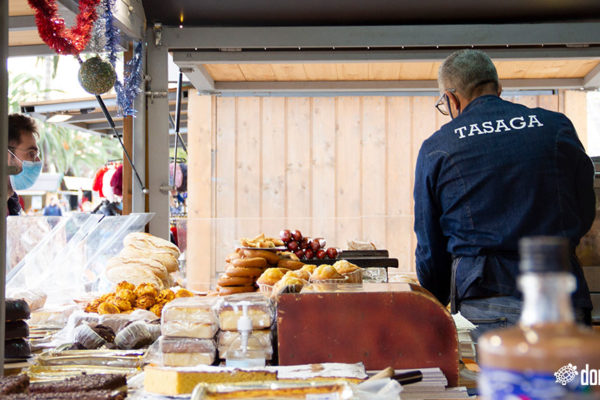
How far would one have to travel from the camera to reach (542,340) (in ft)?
1.86

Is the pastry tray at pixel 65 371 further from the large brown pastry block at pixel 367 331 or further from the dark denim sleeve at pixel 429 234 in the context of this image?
the dark denim sleeve at pixel 429 234

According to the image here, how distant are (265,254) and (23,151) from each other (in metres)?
2.18

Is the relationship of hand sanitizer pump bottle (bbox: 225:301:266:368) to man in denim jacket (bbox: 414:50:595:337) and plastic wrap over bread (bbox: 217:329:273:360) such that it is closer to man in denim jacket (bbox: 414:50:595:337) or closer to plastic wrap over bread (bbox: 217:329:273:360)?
plastic wrap over bread (bbox: 217:329:273:360)

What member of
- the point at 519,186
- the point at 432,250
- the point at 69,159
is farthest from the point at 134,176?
the point at 69,159

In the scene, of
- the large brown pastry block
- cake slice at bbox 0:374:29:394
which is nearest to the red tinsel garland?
cake slice at bbox 0:374:29:394

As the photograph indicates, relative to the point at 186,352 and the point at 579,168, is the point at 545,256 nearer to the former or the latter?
the point at 186,352

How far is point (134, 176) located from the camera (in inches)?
162

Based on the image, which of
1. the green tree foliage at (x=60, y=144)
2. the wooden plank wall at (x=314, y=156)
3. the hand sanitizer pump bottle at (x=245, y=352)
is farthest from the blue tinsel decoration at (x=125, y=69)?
the green tree foliage at (x=60, y=144)

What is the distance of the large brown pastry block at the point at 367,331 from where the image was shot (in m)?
1.68

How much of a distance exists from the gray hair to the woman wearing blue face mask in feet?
9.80

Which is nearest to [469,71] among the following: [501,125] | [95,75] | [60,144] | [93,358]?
[501,125]

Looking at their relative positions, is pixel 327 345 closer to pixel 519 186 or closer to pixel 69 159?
pixel 519 186

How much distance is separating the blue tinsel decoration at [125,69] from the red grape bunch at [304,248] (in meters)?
1.24

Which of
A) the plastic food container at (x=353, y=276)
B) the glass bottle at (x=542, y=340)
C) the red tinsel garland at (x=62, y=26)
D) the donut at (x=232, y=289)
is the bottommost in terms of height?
the donut at (x=232, y=289)
